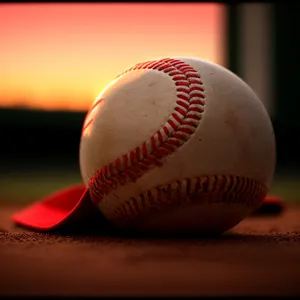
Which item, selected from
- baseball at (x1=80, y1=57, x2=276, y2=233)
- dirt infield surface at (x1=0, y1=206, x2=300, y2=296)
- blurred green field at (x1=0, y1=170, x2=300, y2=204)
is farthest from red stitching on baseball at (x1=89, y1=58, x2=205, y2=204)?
blurred green field at (x1=0, y1=170, x2=300, y2=204)

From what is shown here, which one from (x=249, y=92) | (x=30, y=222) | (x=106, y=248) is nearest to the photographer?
(x=106, y=248)

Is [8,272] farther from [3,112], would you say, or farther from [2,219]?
[3,112]

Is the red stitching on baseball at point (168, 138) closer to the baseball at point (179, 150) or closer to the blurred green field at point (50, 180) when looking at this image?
the baseball at point (179, 150)

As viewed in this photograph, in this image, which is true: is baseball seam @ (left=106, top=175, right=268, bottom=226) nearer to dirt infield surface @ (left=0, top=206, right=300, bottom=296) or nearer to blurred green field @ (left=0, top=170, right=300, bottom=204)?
dirt infield surface @ (left=0, top=206, right=300, bottom=296)

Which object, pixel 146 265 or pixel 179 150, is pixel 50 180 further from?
pixel 146 265

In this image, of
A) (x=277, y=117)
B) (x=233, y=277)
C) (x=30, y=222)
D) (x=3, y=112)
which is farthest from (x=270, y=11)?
(x=233, y=277)

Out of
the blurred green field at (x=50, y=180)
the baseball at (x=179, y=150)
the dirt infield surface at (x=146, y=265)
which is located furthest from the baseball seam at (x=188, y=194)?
the blurred green field at (x=50, y=180)

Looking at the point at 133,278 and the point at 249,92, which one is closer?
the point at 133,278
